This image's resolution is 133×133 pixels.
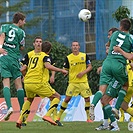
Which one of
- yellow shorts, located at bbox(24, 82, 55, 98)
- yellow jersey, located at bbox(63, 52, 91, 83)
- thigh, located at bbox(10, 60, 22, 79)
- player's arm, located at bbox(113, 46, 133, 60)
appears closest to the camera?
player's arm, located at bbox(113, 46, 133, 60)

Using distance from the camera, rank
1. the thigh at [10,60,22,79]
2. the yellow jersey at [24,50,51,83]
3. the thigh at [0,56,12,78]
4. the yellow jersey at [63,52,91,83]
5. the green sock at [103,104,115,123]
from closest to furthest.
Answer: the green sock at [103,104,115,123] → the thigh at [0,56,12,78] → the thigh at [10,60,22,79] → the yellow jersey at [24,50,51,83] → the yellow jersey at [63,52,91,83]

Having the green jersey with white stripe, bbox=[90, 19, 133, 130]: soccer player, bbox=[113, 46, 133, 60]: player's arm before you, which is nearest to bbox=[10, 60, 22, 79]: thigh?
bbox=[90, 19, 133, 130]: soccer player

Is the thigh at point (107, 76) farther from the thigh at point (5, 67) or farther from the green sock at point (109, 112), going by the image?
the thigh at point (5, 67)

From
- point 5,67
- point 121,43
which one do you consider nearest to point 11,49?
point 5,67

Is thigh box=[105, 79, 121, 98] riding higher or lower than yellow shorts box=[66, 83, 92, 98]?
higher

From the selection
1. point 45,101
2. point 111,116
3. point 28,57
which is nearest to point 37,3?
point 45,101

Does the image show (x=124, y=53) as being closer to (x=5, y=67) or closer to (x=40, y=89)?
(x=5, y=67)

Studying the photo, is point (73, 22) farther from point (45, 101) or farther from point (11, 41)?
point (11, 41)

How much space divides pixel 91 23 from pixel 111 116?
25.4 metres

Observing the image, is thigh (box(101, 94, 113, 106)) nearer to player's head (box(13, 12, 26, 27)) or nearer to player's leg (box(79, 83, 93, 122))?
player's head (box(13, 12, 26, 27))

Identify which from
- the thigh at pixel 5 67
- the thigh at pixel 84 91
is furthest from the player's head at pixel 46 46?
the thigh at pixel 84 91

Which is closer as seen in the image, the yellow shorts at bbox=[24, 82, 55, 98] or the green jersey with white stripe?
the green jersey with white stripe

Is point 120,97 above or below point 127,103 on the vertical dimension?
above

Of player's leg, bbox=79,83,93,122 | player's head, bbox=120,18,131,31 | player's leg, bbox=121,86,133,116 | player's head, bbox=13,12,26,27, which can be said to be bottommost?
player's leg, bbox=79,83,93,122
